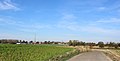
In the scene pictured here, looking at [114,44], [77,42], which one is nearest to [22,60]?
A: [114,44]

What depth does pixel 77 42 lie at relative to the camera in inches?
6191

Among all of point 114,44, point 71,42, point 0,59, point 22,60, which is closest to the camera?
point 0,59

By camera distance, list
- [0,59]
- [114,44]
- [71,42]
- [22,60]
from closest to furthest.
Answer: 1. [0,59]
2. [22,60]
3. [114,44]
4. [71,42]

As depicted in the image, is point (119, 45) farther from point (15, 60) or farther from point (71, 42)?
point (15, 60)

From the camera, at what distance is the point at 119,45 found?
141 m

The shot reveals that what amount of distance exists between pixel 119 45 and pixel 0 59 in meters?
126

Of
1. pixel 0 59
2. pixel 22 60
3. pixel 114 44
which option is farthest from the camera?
pixel 114 44

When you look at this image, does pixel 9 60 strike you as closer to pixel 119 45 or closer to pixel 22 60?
pixel 22 60

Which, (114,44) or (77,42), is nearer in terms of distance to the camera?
Result: (114,44)

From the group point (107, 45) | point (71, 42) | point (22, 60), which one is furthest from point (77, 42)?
point (22, 60)

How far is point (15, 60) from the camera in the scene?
73.4ft

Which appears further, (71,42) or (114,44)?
(71,42)

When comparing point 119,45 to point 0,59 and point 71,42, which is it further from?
point 0,59

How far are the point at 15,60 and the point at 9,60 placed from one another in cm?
91
